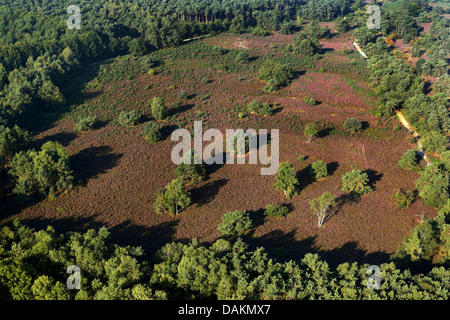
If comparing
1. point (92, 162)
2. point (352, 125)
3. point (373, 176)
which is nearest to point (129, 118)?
point (92, 162)

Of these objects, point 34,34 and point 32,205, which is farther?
point 34,34

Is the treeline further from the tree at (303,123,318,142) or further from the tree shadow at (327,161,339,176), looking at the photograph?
the tree at (303,123,318,142)

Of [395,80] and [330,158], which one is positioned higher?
[395,80]

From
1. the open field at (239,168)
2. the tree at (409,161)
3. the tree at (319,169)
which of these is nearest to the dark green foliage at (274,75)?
the open field at (239,168)

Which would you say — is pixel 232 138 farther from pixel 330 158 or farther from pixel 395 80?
pixel 395 80

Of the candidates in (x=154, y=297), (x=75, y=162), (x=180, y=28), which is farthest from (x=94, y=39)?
(x=154, y=297)

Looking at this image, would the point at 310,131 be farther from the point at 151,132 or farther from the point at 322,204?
the point at 151,132
